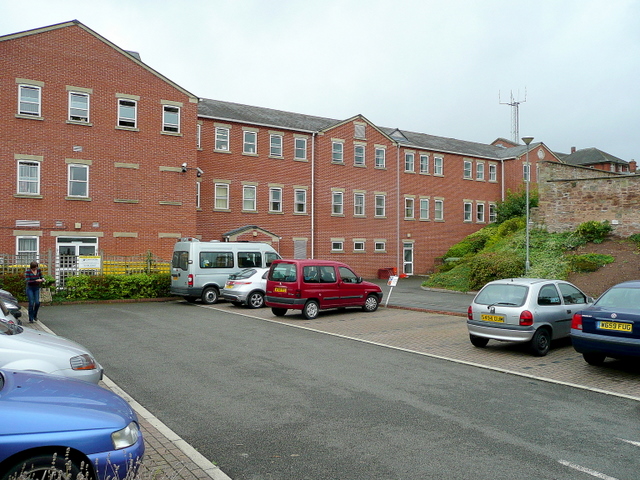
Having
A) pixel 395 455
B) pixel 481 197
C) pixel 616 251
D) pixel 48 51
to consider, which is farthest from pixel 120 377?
pixel 481 197

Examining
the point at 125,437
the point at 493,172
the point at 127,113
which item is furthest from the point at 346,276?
the point at 493,172

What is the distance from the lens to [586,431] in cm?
609

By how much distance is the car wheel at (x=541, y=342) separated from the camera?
1052 cm

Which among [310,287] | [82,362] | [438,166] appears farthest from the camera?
[438,166]

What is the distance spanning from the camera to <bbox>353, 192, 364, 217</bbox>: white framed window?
39031mm

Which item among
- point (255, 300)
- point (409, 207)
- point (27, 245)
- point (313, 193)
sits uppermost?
point (313, 193)

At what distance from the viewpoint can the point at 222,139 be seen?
33.5 meters

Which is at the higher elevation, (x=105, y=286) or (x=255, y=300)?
(x=105, y=286)

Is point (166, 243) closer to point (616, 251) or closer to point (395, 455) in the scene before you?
point (616, 251)

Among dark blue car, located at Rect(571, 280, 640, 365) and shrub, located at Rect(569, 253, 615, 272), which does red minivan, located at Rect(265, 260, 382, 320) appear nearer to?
dark blue car, located at Rect(571, 280, 640, 365)

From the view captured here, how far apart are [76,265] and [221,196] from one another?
12.0m

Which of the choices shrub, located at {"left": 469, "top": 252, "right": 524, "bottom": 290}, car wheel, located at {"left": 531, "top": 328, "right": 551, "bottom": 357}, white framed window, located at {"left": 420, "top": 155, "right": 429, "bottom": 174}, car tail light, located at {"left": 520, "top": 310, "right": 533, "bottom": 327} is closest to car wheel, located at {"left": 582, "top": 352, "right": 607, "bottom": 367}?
car wheel, located at {"left": 531, "top": 328, "right": 551, "bottom": 357}

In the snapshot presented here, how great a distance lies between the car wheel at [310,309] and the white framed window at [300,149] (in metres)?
21.3

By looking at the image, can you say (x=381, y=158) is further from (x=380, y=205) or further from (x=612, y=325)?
(x=612, y=325)
